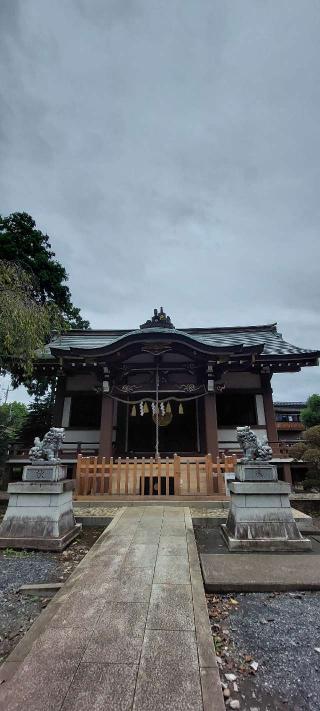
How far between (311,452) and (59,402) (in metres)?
8.85

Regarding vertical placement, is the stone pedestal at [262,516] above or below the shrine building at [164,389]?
below

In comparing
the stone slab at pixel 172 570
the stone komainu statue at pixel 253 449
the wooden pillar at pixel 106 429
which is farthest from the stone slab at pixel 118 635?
the wooden pillar at pixel 106 429

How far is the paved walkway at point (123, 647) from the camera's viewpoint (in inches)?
64.5

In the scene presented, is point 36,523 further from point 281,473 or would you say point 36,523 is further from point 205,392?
point 281,473

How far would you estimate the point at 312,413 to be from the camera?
17328mm

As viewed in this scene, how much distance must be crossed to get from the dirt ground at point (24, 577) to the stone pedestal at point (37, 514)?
0.49 feet

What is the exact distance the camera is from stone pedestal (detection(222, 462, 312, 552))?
14.6ft

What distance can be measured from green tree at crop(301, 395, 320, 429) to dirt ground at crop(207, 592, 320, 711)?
48.4 feet

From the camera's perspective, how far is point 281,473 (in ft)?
34.1

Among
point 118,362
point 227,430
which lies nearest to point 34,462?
point 118,362

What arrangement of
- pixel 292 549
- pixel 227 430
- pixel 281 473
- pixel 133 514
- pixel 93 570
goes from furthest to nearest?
pixel 227 430, pixel 281 473, pixel 133 514, pixel 292 549, pixel 93 570

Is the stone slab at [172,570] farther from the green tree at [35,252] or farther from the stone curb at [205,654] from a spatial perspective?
the green tree at [35,252]

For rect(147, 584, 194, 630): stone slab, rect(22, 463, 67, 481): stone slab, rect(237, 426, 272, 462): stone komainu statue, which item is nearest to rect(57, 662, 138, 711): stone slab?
rect(147, 584, 194, 630): stone slab

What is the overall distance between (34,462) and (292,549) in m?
4.23
